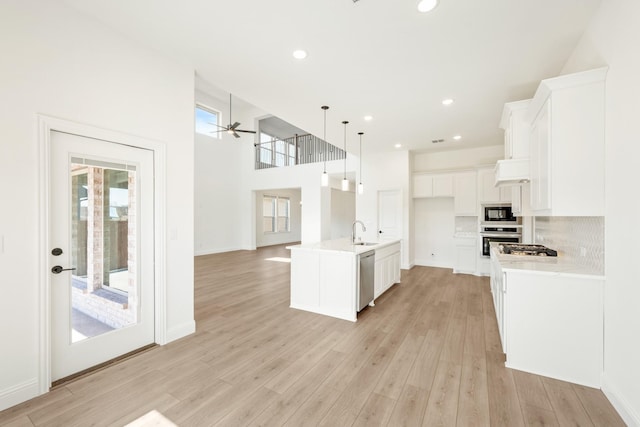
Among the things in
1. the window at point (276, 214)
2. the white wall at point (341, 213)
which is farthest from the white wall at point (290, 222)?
the white wall at point (341, 213)

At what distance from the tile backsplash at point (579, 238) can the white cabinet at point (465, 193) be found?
2.36 meters

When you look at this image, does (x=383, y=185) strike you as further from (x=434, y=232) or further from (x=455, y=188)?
(x=434, y=232)

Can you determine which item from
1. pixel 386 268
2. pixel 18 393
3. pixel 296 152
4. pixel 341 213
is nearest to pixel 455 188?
pixel 386 268

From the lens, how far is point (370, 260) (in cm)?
408

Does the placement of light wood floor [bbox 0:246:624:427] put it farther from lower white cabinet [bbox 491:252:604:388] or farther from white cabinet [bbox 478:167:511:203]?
white cabinet [bbox 478:167:511:203]

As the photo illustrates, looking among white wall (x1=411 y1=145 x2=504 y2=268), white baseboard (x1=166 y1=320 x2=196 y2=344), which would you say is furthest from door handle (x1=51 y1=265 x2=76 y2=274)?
white wall (x1=411 y1=145 x2=504 y2=268)

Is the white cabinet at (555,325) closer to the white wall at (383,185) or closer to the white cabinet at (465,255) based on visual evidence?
the white wall at (383,185)

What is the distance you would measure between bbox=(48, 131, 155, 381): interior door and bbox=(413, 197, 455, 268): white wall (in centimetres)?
644

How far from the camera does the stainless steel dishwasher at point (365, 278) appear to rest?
3.76m

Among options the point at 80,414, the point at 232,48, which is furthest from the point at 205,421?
the point at 232,48

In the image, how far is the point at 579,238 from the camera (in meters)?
2.72

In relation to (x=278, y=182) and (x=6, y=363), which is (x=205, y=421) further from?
(x=278, y=182)

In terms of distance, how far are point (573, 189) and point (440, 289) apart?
10.9 ft

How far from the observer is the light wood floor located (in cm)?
188
